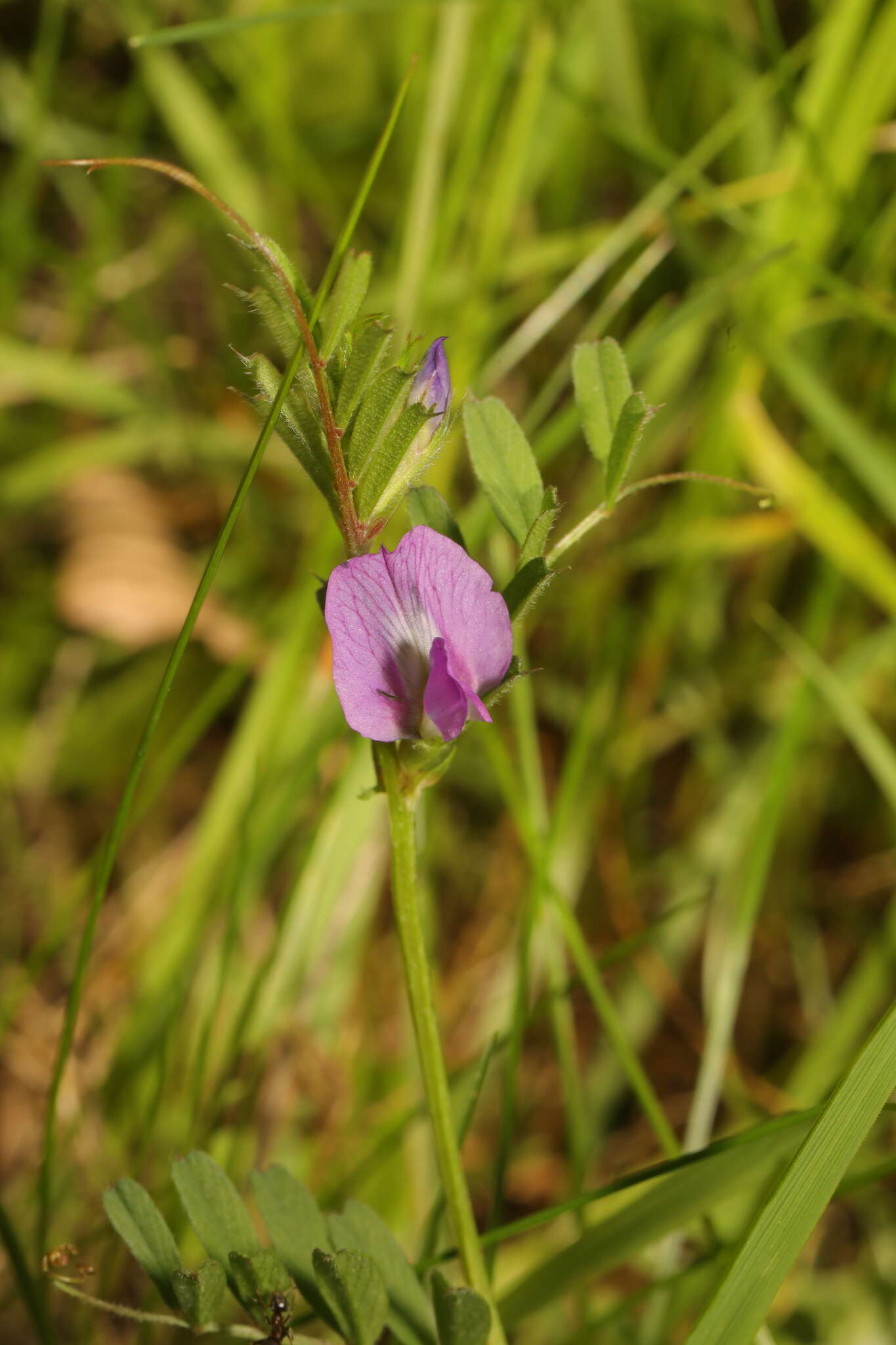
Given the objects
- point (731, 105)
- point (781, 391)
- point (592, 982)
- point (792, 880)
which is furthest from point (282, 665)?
point (731, 105)

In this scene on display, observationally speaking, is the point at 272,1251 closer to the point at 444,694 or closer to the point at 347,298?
the point at 444,694

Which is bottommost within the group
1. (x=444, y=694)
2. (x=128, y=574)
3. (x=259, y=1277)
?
(x=259, y=1277)

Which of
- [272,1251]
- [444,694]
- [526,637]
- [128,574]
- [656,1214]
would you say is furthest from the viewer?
[128,574]

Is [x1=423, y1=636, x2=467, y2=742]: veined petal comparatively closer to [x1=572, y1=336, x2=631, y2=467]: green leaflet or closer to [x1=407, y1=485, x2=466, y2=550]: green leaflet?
[x1=407, y1=485, x2=466, y2=550]: green leaflet

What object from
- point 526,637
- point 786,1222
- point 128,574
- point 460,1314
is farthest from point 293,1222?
point 128,574

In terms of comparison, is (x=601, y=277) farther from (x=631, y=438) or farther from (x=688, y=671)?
(x=631, y=438)

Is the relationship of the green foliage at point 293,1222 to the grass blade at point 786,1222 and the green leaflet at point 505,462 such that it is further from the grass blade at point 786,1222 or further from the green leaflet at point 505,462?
the green leaflet at point 505,462

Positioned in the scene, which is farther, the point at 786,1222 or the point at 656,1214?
the point at 656,1214
